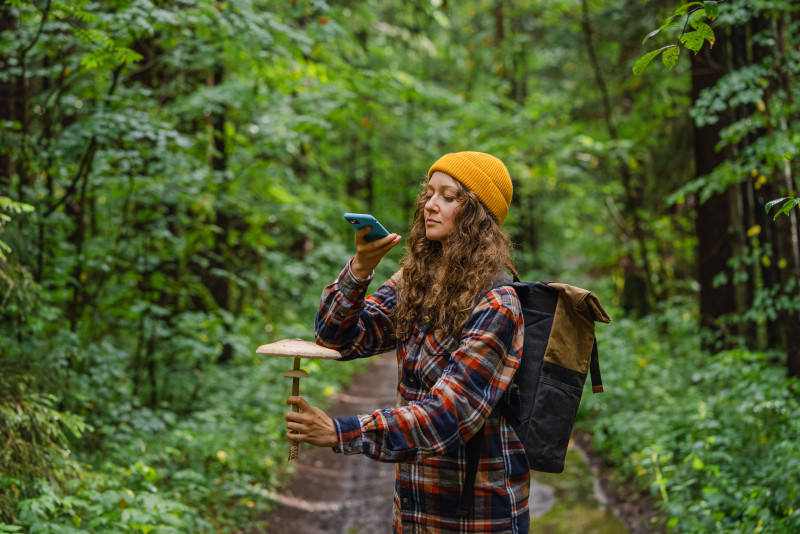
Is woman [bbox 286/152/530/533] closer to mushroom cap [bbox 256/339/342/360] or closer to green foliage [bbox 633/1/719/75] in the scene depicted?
mushroom cap [bbox 256/339/342/360]

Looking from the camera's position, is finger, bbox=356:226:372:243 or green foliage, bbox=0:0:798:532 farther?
green foliage, bbox=0:0:798:532

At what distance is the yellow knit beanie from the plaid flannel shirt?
0.36 m

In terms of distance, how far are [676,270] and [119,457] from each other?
11.0m

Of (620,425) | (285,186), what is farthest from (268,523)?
(285,186)

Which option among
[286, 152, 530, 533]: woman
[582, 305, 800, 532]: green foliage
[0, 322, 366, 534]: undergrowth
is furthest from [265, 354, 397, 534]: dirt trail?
[286, 152, 530, 533]: woman

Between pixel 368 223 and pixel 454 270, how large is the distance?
0.34 m

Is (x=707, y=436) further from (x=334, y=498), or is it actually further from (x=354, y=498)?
(x=334, y=498)

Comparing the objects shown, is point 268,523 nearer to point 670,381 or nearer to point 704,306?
point 670,381

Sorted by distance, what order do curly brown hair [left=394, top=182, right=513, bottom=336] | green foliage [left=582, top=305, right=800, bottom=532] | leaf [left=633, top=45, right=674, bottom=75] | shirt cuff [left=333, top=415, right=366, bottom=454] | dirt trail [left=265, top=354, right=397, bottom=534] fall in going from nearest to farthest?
shirt cuff [left=333, top=415, right=366, bottom=454], curly brown hair [left=394, top=182, right=513, bottom=336], leaf [left=633, top=45, right=674, bottom=75], green foliage [left=582, top=305, right=800, bottom=532], dirt trail [left=265, top=354, right=397, bottom=534]

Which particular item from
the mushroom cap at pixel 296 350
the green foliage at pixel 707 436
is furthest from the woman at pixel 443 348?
the green foliage at pixel 707 436

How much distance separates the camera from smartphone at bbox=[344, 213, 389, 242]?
2.19 m

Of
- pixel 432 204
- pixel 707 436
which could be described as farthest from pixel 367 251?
pixel 707 436

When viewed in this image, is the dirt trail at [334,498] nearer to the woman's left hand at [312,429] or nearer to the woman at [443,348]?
the woman at [443,348]

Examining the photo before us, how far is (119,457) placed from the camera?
16.3 feet
